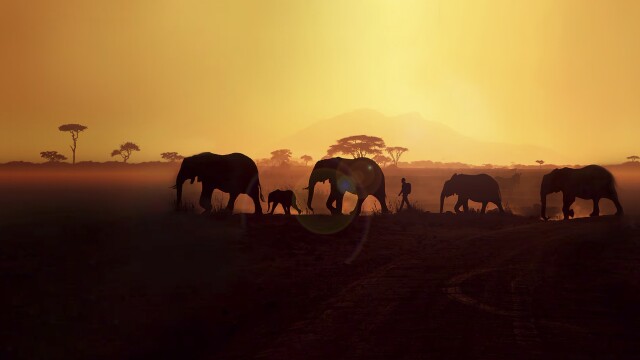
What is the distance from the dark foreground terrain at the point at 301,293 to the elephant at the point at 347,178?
29.8 feet

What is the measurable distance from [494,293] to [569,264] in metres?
5.16

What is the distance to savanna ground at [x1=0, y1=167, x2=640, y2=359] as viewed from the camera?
8898 millimetres

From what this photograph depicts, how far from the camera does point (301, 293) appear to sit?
1302 centimetres

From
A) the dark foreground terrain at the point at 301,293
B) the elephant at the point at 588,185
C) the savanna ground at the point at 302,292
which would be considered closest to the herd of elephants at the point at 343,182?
the elephant at the point at 588,185

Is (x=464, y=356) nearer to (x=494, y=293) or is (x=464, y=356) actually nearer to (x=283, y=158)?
(x=494, y=293)

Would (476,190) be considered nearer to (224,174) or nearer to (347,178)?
(347,178)

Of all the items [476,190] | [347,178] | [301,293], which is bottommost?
[301,293]

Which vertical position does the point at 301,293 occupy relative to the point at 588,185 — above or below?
below

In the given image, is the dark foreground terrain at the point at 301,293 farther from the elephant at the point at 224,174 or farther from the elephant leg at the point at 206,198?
the elephant at the point at 224,174

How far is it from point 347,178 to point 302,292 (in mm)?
20085

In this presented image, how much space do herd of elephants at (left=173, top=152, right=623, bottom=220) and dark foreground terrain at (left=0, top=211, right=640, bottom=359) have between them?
5497 millimetres

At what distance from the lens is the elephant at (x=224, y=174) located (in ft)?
93.7

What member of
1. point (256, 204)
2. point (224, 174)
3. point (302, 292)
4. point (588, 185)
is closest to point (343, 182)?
point (256, 204)

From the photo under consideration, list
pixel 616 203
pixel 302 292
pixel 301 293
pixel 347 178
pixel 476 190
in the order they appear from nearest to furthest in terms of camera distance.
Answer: pixel 301 293
pixel 302 292
pixel 347 178
pixel 616 203
pixel 476 190
